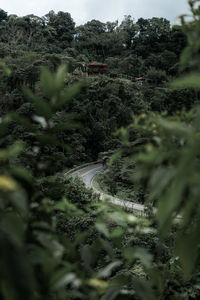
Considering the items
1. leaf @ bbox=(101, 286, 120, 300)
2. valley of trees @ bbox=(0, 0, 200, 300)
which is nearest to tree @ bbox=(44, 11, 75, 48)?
valley of trees @ bbox=(0, 0, 200, 300)

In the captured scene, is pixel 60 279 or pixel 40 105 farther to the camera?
pixel 40 105

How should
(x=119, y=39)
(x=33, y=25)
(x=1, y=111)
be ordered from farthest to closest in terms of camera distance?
(x=119, y=39), (x=33, y=25), (x=1, y=111)

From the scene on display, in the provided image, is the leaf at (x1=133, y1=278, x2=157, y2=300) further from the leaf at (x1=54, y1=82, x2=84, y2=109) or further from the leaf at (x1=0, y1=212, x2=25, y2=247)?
the leaf at (x1=54, y1=82, x2=84, y2=109)

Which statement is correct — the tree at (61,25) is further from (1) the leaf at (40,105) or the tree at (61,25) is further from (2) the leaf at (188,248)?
(2) the leaf at (188,248)

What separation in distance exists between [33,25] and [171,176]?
131ft

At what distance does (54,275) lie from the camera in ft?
1.64

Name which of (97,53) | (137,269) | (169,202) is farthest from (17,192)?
(97,53)

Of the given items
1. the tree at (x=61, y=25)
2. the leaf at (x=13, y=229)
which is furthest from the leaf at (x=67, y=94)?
the tree at (x=61, y=25)

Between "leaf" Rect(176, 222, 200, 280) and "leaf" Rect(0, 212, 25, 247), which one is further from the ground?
"leaf" Rect(0, 212, 25, 247)

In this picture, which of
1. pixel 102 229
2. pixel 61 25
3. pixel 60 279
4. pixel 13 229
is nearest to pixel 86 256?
pixel 102 229

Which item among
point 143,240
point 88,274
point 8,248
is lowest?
point 143,240

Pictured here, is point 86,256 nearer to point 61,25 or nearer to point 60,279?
point 60,279

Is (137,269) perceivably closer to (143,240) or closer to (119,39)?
(143,240)

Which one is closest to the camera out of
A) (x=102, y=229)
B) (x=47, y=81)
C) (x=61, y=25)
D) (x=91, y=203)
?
(x=47, y=81)
